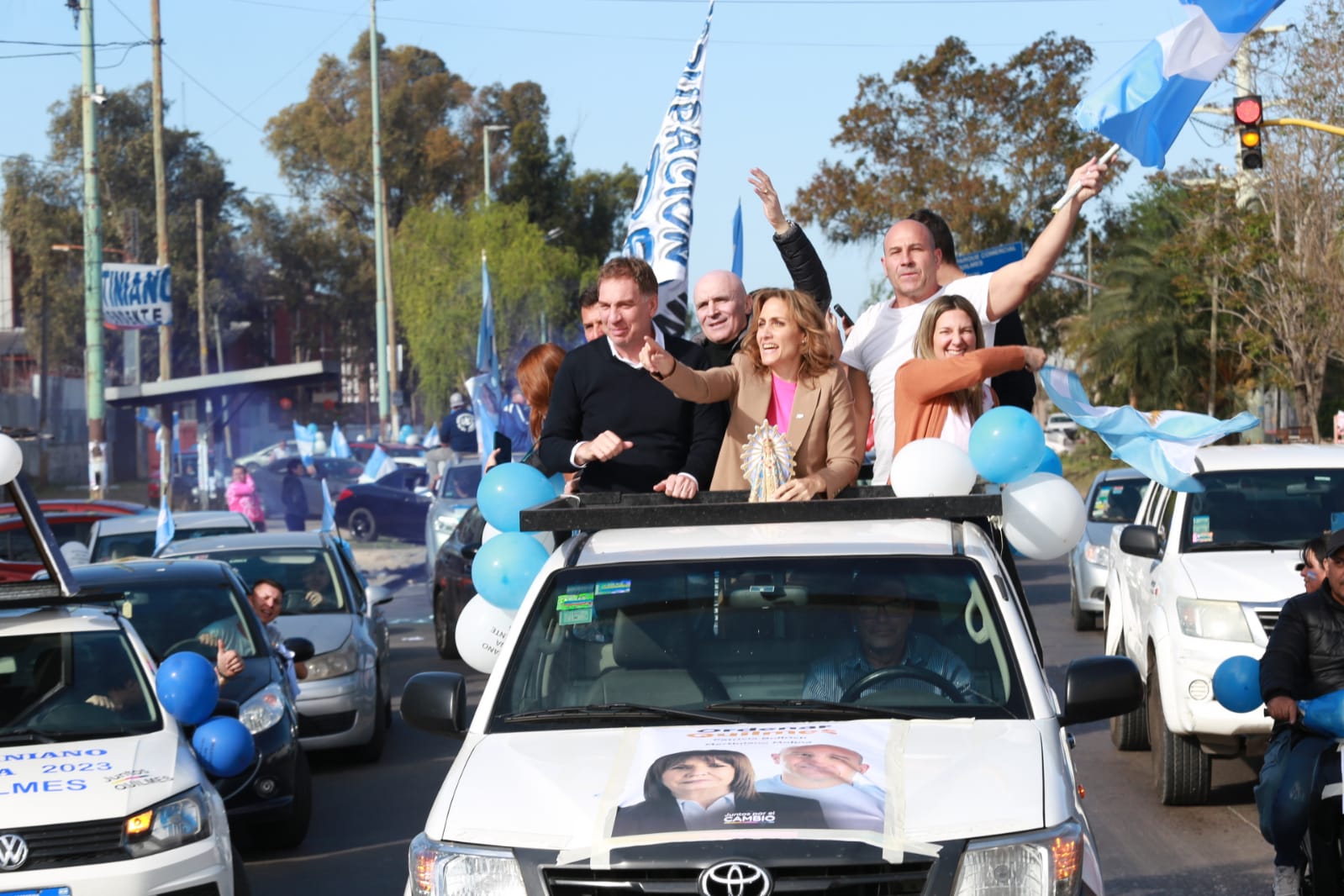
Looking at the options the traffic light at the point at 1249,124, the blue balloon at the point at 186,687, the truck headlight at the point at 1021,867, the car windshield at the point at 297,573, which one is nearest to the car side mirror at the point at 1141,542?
the blue balloon at the point at 186,687

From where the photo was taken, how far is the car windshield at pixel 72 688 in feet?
23.8

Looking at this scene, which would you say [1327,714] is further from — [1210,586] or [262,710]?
[262,710]

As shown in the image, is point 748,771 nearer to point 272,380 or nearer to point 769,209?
point 769,209

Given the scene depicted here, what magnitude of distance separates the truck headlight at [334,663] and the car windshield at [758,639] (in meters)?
6.76

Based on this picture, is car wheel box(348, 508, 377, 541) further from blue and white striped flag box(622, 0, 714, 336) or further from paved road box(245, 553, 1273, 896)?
blue and white striped flag box(622, 0, 714, 336)

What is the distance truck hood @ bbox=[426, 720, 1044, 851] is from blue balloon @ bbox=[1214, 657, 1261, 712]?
262 cm

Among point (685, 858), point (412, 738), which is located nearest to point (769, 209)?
point (685, 858)

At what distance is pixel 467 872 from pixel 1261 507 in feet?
23.8

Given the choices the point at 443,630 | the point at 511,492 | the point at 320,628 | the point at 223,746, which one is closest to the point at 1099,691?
the point at 511,492

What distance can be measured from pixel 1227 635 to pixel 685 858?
19.5 feet

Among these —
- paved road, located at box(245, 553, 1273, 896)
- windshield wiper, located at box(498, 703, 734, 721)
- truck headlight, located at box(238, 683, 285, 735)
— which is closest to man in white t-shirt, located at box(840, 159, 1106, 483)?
windshield wiper, located at box(498, 703, 734, 721)

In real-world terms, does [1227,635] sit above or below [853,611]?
below

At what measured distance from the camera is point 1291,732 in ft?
20.8

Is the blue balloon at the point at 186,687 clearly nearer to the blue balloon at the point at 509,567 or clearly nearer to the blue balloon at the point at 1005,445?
the blue balloon at the point at 509,567
